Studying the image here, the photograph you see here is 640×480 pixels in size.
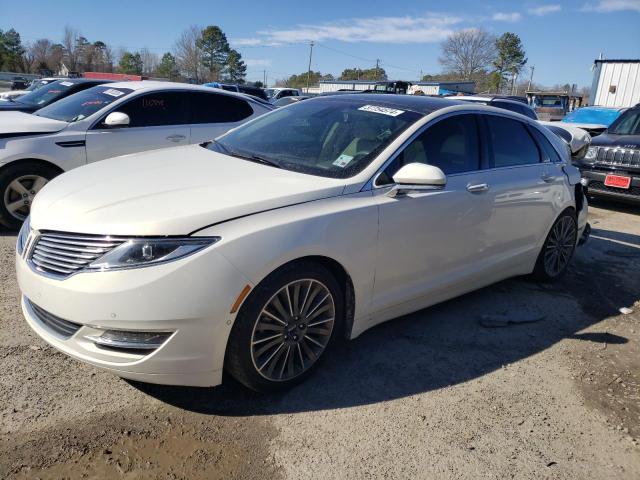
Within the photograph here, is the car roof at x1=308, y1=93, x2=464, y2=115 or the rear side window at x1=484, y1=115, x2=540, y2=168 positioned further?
the rear side window at x1=484, y1=115, x2=540, y2=168

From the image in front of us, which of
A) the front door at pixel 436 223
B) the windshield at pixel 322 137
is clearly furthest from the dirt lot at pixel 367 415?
the windshield at pixel 322 137

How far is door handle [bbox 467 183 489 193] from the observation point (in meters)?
3.70

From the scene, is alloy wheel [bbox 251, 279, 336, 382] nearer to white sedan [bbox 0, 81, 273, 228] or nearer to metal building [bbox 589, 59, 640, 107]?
white sedan [bbox 0, 81, 273, 228]

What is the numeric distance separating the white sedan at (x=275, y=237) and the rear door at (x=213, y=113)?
2.76 metres

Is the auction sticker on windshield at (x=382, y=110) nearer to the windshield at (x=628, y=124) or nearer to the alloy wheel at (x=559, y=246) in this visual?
the alloy wheel at (x=559, y=246)

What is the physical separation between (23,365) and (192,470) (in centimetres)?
138

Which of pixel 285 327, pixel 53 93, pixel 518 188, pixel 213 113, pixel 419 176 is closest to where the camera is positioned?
pixel 285 327

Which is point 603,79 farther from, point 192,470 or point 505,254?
point 192,470

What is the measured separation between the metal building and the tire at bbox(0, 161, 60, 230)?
17.0m

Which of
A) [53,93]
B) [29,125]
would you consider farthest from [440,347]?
[53,93]

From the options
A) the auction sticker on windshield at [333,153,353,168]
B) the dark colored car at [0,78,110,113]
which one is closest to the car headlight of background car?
the auction sticker on windshield at [333,153,353,168]

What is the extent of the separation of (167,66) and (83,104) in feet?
289

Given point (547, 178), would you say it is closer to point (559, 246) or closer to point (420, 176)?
point (559, 246)

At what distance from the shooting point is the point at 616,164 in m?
→ 8.60
